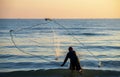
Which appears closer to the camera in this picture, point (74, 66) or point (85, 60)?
point (74, 66)

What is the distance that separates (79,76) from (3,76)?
2.70m

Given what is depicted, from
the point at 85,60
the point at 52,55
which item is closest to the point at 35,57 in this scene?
the point at 52,55

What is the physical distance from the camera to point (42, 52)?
2381 cm

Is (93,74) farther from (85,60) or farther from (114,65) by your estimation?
(85,60)

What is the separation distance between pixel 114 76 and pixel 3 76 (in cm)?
389

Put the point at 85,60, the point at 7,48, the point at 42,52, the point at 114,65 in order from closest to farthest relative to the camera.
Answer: the point at 114,65
the point at 85,60
the point at 42,52
the point at 7,48

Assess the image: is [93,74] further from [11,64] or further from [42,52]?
[42,52]

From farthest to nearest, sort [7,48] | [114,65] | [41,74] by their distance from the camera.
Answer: [7,48] < [114,65] < [41,74]

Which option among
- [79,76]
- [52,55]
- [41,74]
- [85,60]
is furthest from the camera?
[52,55]

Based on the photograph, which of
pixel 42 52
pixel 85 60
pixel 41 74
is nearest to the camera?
pixel 41 74

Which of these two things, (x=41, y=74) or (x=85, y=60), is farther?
(x=85, y=60)

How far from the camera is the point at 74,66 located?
1251 cm

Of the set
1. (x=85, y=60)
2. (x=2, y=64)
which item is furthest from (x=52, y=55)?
(x=2, y=64)

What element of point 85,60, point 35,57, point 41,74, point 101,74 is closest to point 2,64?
point 35,57
